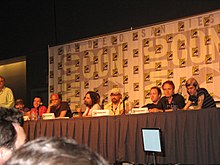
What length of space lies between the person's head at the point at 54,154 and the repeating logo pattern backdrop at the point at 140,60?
24.0ft

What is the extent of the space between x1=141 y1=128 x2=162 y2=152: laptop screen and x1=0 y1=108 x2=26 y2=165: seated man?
10.6 ft

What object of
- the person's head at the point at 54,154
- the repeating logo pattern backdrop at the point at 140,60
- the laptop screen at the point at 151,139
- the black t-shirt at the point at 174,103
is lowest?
the laptop screen at the point at 151,139

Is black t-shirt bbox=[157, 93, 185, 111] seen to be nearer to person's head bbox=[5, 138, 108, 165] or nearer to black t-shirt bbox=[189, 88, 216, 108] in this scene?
black t-shirt bbox=[189, 88, 216, 108]

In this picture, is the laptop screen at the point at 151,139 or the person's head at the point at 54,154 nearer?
the person's head at the point at 54,154

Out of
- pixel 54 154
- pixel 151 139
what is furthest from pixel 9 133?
pixel 151 139

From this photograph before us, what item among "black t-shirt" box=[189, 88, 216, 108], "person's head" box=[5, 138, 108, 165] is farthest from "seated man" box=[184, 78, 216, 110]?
"person's head" box=[5, 138, 108, 165]

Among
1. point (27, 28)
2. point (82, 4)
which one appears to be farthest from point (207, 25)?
point (27, 28)

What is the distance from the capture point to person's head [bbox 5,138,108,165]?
55cm

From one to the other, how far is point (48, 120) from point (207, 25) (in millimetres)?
3694

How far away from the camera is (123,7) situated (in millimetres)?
9570

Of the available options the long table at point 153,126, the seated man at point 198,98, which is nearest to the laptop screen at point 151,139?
the long table at point 153,126

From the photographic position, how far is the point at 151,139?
4.66m

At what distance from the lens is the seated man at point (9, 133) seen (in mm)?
1207

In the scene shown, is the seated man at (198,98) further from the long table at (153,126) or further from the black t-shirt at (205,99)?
the long table at (153,126)
